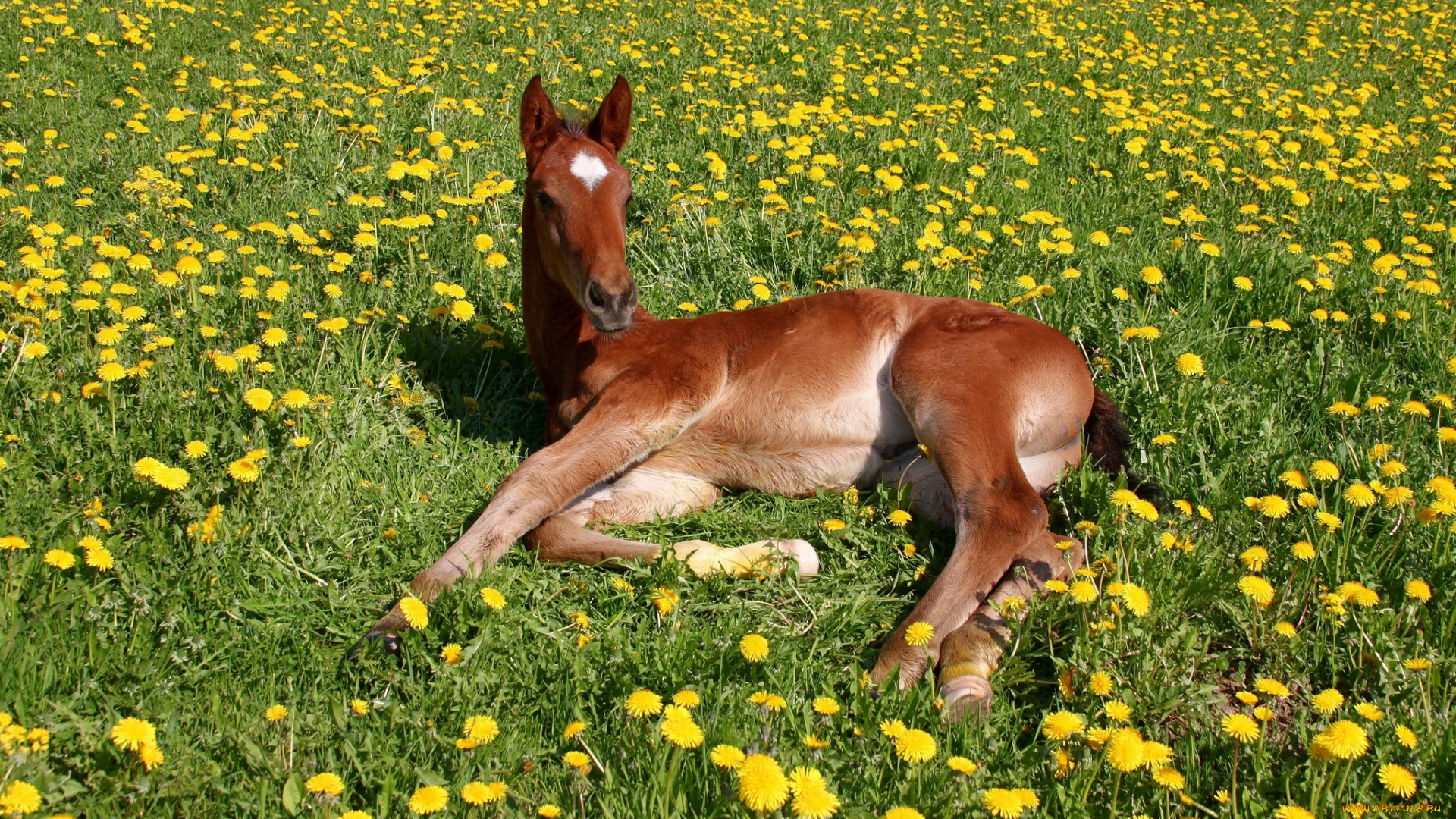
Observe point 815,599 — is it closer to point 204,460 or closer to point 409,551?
point 409,551

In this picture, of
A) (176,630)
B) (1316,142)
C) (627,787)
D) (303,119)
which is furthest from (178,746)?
(1316,142)

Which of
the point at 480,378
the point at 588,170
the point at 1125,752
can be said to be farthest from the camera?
the point at 480,378

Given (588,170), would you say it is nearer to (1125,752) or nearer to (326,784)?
(326,784)

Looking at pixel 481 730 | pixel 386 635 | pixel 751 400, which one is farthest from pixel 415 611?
pixel 751 400

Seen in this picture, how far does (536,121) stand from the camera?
4.23 m

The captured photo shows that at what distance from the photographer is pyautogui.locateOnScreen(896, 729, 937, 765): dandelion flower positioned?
2.07m

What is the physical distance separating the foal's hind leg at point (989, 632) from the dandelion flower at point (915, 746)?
46cm

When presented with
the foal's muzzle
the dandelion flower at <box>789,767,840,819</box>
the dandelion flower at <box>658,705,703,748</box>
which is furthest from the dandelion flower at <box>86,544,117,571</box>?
the dandelion flower at <box>789,767,840,819</box>

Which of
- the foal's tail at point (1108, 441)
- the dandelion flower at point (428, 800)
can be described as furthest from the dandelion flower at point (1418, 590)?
the dandelion flower at point (428, 800)

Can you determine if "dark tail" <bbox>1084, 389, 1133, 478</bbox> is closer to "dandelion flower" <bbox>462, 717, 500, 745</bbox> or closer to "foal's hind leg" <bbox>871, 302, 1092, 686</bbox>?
"foal's hind leg" <bbox>871, 302, 1092, 686</bbox>

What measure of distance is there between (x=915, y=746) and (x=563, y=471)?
1.82m

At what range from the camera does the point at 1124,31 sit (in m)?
9.56

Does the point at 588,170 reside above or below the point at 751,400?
above

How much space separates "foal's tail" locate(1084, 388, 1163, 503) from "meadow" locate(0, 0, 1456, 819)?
9 cm
